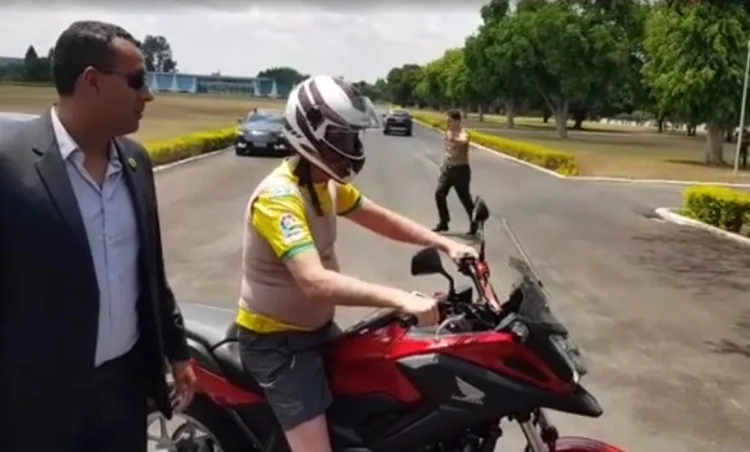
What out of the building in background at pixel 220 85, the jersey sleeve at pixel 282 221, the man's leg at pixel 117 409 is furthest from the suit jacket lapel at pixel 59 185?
the building in background at pixel 220 85

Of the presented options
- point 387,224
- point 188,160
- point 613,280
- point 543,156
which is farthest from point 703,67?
point 387,224

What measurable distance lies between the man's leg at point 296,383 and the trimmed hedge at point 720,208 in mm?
14186

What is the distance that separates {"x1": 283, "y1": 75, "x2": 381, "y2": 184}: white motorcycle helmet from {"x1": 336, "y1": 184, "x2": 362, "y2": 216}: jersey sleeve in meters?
0.48

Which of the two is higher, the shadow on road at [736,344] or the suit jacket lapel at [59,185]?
the suit jacket lapel at [59,185]

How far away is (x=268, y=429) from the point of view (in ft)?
11.3

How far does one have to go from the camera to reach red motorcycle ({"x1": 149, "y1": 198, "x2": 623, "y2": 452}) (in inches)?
117

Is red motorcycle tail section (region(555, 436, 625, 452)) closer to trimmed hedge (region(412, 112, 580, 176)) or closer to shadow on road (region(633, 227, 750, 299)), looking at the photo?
shadow on road (region(633, 227, 750, 299))

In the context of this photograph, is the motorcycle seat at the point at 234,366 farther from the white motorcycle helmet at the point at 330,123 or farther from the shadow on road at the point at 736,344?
the shadow on road at the point at 736,344

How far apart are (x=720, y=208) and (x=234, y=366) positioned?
576 inches

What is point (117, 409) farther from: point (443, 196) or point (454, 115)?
point (454, 115)

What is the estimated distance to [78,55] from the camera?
2.57 meters

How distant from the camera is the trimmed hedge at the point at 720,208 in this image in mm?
16219

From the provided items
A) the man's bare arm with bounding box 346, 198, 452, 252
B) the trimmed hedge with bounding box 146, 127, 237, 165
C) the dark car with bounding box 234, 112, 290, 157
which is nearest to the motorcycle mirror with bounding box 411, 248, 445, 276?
the man's bare arm with bounding box 346, 198, 452, 252

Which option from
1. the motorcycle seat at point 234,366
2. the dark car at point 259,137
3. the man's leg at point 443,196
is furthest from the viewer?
the dark car at point 259,137
